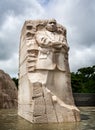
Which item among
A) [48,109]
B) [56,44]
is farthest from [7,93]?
[48,109]

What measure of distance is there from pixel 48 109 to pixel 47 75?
1.17 metres

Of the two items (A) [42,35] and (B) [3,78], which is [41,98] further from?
(B) [3,78]

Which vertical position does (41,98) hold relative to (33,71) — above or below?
below

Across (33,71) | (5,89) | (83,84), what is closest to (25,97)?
(33,71)

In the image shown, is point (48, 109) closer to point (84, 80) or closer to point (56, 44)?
point (56, 44)

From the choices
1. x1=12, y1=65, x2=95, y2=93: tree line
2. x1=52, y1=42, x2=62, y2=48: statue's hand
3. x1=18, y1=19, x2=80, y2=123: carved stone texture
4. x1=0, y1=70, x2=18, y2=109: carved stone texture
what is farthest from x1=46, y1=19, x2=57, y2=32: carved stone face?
x1=12, y1=65, x2=95, y2=93: tree line

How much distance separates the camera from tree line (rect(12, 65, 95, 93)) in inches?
1303

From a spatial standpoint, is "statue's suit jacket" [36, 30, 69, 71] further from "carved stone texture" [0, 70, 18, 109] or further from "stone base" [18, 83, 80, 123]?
"carved stone texture" [0, 70, 18, 109]

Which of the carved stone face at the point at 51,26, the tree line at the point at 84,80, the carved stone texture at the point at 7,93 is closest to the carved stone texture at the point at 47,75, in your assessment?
the carved stone face at the point at 51,26

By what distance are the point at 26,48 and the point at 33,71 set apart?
0.99 m

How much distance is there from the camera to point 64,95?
33.7 ft

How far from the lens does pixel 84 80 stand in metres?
36.2

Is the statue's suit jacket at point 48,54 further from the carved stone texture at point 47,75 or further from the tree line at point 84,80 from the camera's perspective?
the tree line at point 84,80

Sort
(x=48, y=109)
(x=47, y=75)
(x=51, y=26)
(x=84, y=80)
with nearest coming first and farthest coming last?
(x=48, y=109) → (x=47, y=75) → (x=51, y=26) → (x=84, y=80)
